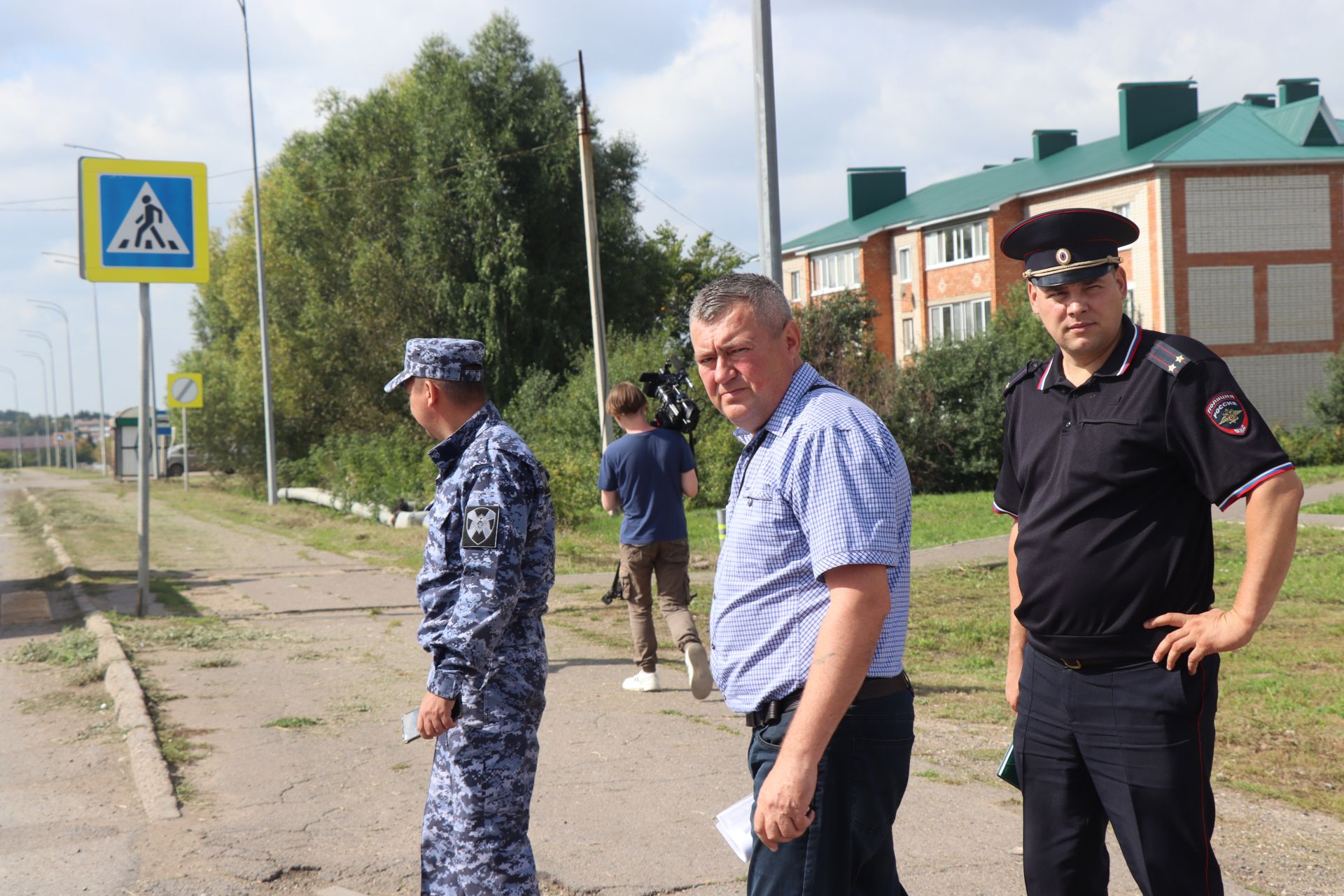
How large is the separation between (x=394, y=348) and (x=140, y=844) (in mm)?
29353

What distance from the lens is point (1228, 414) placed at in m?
2.70

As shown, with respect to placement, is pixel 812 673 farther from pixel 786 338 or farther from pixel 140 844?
pixel 140 844

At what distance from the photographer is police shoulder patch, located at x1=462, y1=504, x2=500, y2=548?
131 inches

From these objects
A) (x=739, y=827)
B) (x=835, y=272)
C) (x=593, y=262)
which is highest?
(x=835, y=272)

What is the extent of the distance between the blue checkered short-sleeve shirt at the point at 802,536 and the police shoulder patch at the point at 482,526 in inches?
33.7

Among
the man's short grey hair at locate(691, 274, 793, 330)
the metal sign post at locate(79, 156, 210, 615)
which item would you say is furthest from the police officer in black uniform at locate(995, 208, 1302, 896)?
the metal sign post at locate(79, 156, 210, 615)

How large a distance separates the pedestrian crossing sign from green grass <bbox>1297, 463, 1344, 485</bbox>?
21.5 metres

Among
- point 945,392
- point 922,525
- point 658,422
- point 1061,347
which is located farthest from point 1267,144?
point 1061,347

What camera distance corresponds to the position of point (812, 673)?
2.42 m

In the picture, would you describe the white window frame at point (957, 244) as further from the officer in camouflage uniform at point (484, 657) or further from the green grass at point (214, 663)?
the officer in camouflage uniform at point (484, 657)

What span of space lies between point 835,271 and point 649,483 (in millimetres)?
48645

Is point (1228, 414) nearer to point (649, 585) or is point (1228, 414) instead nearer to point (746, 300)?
point (746, 300)

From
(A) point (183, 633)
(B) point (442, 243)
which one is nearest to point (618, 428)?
(B) point (442, 243)

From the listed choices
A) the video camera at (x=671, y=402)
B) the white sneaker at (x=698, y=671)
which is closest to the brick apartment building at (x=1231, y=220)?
the video camera at (x=671, y=402)
